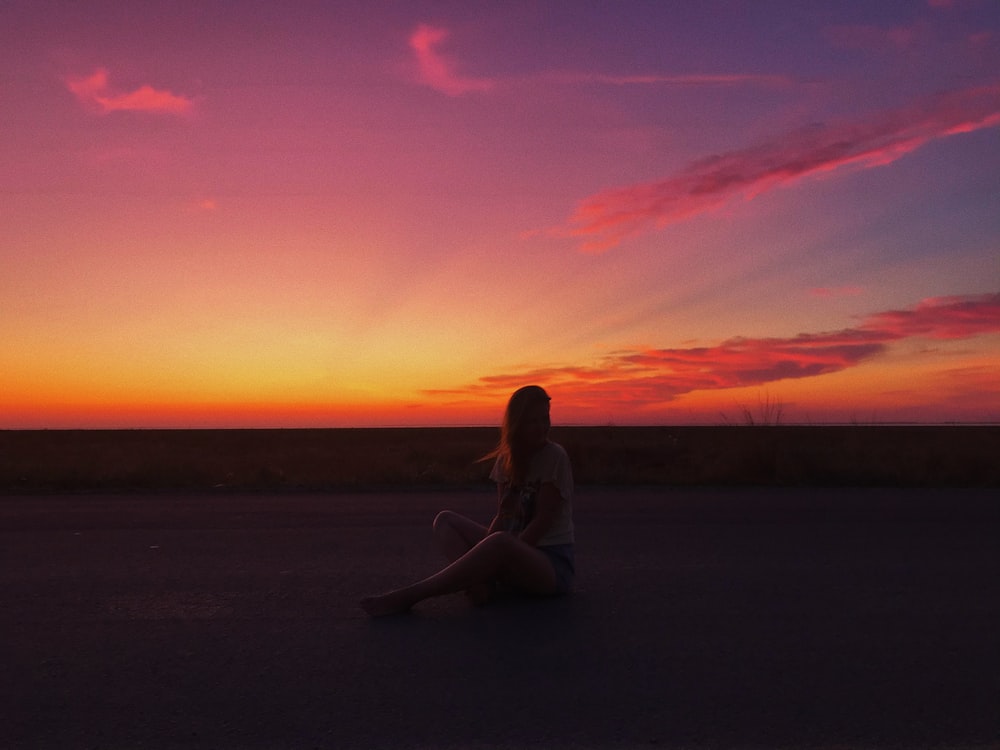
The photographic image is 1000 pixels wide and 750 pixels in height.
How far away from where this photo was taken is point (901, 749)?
12.0 feet

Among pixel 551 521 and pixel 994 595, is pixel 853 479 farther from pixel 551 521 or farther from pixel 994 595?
pixel 551 521

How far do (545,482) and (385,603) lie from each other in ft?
4.42

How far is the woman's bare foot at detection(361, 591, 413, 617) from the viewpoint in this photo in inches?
237

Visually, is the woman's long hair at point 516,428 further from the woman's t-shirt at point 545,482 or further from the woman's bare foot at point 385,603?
the woman's bare foot at point 385,603

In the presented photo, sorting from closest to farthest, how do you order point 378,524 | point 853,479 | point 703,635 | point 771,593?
point 703,635, point 771,593, point 378,524, point 853,479

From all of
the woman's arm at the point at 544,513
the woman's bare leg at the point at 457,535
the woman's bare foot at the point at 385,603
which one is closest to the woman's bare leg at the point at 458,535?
the woman's bare leg at the point at 457,535

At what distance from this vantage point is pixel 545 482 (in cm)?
627

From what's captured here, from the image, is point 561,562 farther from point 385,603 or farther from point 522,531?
point 385,603

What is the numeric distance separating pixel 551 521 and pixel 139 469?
54.7ft

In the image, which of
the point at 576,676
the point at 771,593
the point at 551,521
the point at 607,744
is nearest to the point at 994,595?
the point at 771,593

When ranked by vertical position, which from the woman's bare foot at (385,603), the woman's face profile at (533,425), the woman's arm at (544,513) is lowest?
the woman's bare foot at (385,603)

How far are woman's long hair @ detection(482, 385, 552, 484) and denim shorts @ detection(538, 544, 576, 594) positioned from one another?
55 centimetres

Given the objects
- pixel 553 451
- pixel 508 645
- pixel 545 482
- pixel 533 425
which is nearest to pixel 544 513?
pixel 545 482

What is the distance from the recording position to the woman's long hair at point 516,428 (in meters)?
6.25
